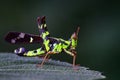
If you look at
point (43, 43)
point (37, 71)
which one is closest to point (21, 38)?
point (43, 43)

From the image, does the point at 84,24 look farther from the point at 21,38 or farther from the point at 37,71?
the point at 37,71

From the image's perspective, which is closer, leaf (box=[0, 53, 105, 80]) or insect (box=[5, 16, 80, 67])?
leaf (box=[0, 53, 105, 80])

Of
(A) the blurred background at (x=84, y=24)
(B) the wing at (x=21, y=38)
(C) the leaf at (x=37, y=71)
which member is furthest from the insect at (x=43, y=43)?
(A) the blurred background at (x=84, y=24)

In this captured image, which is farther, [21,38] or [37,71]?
[21,38]

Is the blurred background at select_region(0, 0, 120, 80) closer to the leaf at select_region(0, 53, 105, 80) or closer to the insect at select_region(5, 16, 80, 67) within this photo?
the insect at select_region(5, 16, 80, 67)

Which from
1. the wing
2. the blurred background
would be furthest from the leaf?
the blurred background

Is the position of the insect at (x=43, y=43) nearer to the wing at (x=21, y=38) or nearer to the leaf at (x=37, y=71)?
the wing at (x=21, y=38)

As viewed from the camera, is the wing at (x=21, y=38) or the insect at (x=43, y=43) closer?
the wing at (x=21, y=38)

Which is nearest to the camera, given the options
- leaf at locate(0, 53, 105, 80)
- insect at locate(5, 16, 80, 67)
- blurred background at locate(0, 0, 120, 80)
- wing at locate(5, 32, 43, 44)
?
leaf at locate(0, 53, 105, 80)
